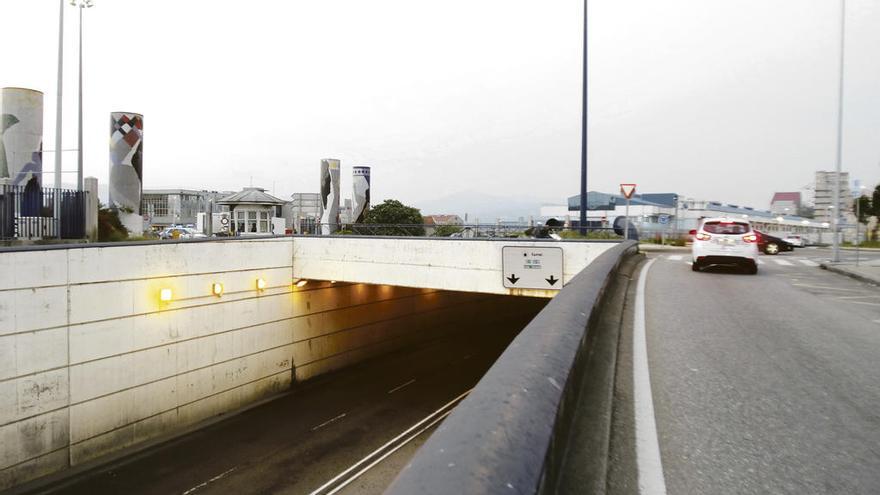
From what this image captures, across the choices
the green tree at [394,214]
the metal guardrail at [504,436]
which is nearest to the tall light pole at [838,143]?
the metal guardrail at [504,436]

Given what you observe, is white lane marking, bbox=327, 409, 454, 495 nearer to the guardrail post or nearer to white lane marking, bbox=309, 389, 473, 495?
white lane marking, bbox=309, 389, 473, 495

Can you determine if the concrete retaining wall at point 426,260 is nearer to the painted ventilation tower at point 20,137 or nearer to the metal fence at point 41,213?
the metal fence at point 41,213

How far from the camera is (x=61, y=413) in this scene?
12.1m

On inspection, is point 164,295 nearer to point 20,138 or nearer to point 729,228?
point 20,138

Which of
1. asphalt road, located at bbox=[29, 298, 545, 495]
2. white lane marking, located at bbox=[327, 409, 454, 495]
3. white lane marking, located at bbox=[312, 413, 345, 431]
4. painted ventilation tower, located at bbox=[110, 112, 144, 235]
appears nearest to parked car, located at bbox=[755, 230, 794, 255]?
asphalt road, located at bbox=[29, 298, 545, 495]

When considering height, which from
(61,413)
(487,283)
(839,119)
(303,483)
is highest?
(839,119)

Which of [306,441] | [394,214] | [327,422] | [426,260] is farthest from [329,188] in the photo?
[306,441]

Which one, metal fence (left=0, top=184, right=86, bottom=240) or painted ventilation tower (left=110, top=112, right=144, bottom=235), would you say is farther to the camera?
painted ventilation tower (left=110, top=112, right=144, bottom=235)

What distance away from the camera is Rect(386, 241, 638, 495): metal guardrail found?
138cm

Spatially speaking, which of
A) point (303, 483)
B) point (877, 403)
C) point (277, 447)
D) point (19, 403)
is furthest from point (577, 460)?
point (277, 447)

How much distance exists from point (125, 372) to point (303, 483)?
5.89 metres

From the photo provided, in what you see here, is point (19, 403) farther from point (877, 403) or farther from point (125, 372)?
point (877, 403)

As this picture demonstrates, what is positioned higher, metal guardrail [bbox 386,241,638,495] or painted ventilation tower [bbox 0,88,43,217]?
painted ventilation tower [bbox 0,88,43,217]

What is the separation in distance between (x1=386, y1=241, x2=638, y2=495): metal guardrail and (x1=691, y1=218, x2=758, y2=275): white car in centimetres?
1331
